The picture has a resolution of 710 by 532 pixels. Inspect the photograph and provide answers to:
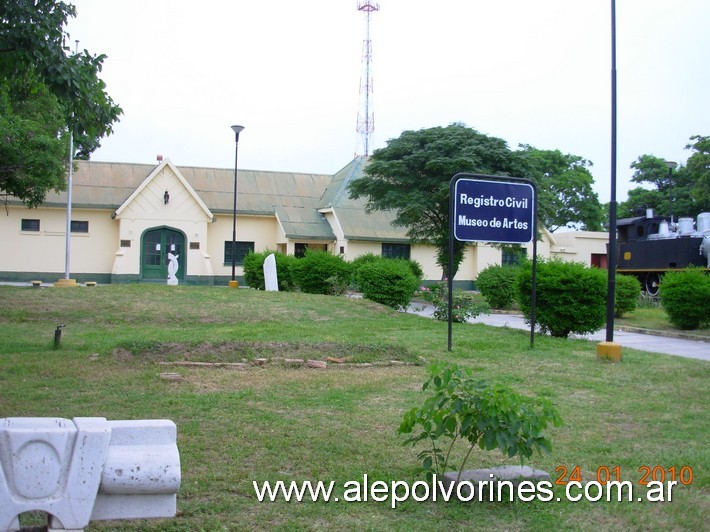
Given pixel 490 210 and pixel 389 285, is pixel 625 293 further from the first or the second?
pixel 490 210

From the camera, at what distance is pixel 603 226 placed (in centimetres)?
5894

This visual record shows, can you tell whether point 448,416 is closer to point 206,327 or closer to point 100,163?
point 206,327

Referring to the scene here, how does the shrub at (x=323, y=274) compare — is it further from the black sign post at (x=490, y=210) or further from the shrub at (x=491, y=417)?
the shrub at (x=491, y=417)

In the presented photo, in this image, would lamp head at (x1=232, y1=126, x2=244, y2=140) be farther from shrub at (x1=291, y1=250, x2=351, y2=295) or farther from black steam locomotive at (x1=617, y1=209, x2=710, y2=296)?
black steam locomotive at (x1=617, y1=209, x2=710, y2=296)

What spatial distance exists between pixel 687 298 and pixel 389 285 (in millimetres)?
8026

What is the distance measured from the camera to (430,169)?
91.9 ft

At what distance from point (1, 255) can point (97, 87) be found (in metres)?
27.4

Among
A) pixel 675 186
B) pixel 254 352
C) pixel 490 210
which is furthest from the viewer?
pixel 675 186

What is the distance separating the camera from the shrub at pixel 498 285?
80.6 feet

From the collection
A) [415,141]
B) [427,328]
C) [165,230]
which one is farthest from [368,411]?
[165,230]

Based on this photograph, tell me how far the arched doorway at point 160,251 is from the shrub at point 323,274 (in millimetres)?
12199

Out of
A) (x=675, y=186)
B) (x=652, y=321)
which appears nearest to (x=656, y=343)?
(x=652, y=321)

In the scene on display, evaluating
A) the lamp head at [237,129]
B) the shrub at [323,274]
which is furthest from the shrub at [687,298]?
the lamp head at [237,129]

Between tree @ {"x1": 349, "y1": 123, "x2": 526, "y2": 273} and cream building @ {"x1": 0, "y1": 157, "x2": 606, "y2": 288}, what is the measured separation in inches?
248
